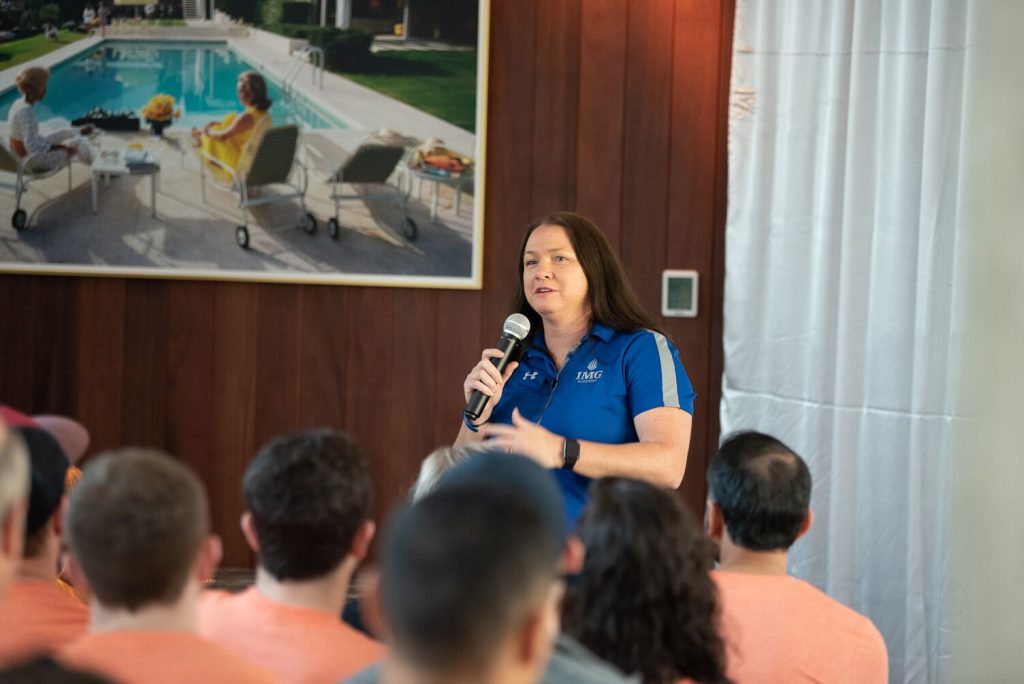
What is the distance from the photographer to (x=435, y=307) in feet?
13.2

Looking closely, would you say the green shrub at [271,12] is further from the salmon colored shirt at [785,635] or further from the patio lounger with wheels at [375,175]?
the salmon colored shirt at [785,635]

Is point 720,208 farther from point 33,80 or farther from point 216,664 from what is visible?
point 216,664

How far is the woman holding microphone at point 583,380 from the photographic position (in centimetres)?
244

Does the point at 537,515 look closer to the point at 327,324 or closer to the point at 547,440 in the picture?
the point at 547,440

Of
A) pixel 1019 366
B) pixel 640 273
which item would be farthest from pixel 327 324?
pixel 1019 366

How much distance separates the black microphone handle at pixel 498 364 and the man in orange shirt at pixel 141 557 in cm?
119

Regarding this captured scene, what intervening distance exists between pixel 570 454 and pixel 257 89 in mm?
2201

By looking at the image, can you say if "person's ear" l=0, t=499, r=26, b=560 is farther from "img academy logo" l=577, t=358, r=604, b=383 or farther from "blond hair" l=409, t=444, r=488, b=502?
"img academy logo" l=577, t=358, r=604, b=383

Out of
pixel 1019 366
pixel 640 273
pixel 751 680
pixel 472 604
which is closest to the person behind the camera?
pixel 472 604

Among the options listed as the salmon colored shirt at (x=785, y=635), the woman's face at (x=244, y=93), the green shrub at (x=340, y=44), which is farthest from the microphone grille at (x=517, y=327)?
the woman's face at (x=244, y=93)

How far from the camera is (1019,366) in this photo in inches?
120

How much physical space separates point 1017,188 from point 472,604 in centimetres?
266

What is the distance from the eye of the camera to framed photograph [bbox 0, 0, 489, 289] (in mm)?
3967

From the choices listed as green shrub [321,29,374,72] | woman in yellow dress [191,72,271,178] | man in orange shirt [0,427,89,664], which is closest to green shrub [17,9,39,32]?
woman in yellow dress [191,72,271,178]
